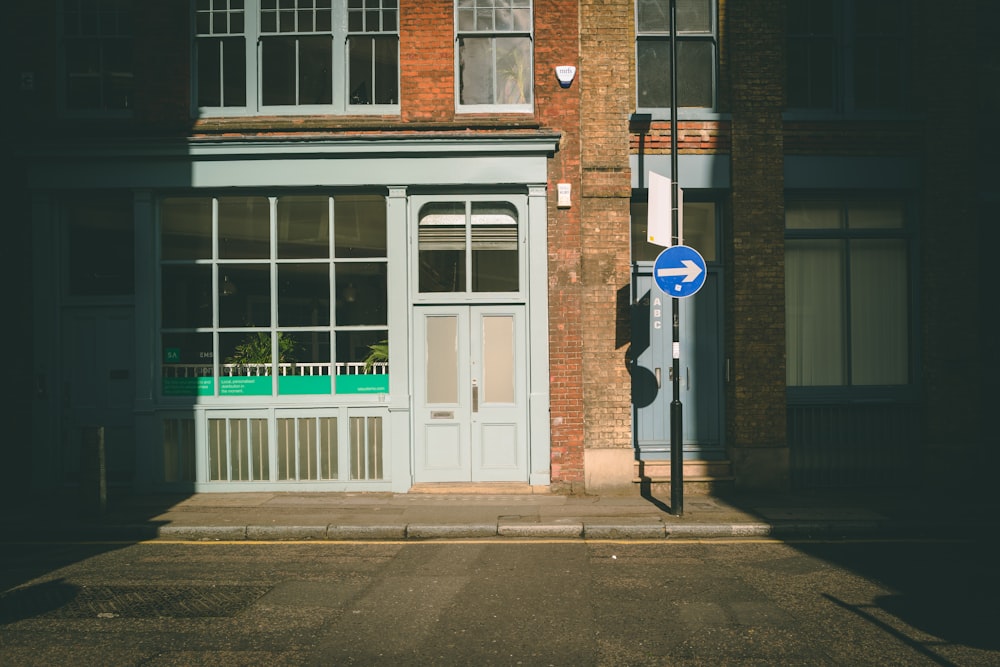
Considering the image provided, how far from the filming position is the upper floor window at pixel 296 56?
37.8 feet

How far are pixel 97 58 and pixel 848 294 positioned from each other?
11.5m

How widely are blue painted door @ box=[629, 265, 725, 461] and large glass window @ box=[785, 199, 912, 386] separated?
3.71 feet

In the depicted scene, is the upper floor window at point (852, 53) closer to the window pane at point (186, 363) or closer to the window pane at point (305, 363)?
the window pane at point (305, 363)

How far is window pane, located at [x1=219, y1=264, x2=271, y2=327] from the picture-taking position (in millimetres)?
11555

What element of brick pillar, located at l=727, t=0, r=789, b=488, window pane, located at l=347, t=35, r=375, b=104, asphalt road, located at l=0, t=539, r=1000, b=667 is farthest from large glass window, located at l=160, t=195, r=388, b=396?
brick pillar, located at l=727, t=0, r=789, b=488

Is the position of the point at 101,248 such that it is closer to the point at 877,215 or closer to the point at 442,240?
the point at 442,240

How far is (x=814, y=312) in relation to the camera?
11805 millimetres

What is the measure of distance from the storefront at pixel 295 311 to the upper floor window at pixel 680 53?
1921 millimetres

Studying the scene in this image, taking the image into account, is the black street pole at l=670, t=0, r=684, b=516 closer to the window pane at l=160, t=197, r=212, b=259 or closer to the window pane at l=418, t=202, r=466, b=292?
the window pane at l=418, t=202, r=466, b=292

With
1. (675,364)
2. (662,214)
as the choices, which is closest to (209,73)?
(662,214)

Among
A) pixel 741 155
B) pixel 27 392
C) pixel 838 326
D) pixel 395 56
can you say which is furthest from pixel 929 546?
pixel 27 392

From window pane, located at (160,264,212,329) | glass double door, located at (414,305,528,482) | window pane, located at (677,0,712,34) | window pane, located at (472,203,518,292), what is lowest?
glass double door, located at (414,305,528,482)

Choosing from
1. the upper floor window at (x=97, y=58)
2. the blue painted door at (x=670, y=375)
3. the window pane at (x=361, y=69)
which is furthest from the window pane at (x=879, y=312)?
the upper floor window at (x=97, y=58)

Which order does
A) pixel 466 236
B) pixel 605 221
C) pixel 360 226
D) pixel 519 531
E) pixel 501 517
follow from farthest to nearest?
pixel 360 226 < pixel 466 236 < pixel 605 221 < pixel 501 517 < pixel 519 531
